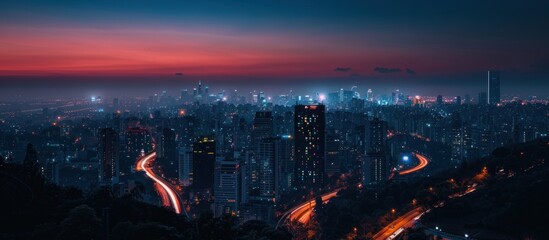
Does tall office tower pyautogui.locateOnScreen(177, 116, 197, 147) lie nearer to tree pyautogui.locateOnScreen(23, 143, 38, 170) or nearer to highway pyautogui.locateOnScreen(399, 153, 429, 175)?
highway pyautogui.locateOnScreen(399, 153, 429, 175)

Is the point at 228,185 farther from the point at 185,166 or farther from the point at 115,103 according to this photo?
the point at 115,103

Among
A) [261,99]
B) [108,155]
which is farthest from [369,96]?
[108,155]

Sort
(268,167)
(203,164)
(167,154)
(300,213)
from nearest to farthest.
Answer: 1. (300,213)
2. (268,167)
3. (203,164)
4. (167,154)

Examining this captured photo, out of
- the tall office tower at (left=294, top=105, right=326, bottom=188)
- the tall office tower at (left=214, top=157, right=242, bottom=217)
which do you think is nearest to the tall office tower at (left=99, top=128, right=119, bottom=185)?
the tall office tower at (left=214, top=157, right=242, bottom=217)

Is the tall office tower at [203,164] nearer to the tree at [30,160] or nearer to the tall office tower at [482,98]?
the tree at [30,160]

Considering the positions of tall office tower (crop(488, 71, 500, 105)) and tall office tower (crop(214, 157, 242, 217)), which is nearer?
tall office tower (crop(214, 157, 242, 217))

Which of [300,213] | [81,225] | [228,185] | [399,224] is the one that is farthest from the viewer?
[228,185]

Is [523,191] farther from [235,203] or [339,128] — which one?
[339,128]
